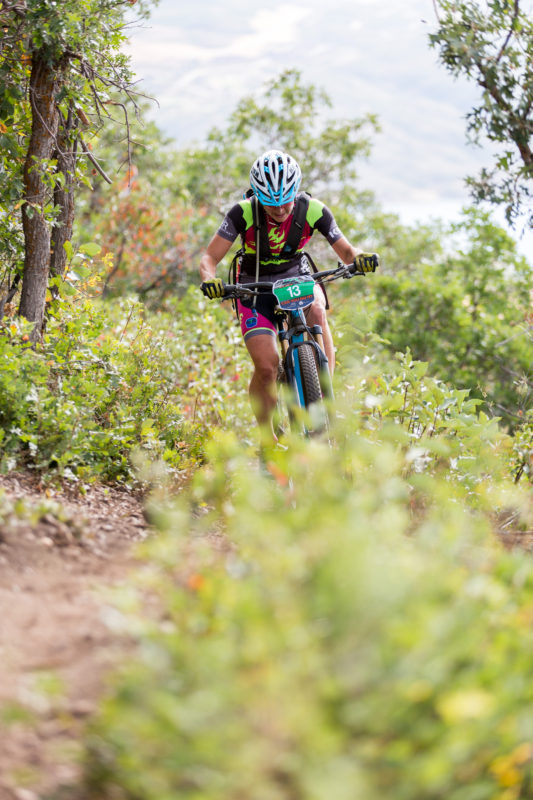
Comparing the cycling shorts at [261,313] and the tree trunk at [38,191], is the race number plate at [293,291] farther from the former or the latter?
the tree trunk at [38,191]

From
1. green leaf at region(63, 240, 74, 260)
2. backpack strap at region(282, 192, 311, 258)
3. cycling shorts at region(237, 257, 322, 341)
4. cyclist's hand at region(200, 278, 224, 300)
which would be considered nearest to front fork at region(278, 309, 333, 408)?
cycling shorts at region(237, 257, 322, 341)

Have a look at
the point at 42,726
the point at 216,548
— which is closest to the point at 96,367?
the point at 216,548

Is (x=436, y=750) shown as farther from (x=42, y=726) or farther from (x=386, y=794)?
(x=42, y=726)

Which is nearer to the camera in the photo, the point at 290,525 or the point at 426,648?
the point at 426,648

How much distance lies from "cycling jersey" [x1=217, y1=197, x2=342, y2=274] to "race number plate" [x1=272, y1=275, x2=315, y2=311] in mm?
594

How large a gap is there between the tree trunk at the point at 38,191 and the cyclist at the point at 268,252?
46.1 inches

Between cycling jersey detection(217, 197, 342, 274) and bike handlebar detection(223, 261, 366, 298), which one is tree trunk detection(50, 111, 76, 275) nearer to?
cycling jersey detection(217, 197, 342, 274)

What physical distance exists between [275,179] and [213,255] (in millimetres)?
790

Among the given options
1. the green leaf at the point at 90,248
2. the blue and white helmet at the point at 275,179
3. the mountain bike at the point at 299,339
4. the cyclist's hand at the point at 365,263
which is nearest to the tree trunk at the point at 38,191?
the green leaf at the point at 90,248

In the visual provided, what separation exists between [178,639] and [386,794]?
558 millimetres

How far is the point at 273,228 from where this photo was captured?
18.9 feet

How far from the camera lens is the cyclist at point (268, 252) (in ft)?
17.8

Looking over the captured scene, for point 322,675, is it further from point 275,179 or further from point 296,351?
point 275,179

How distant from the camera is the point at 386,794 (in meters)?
1.72
